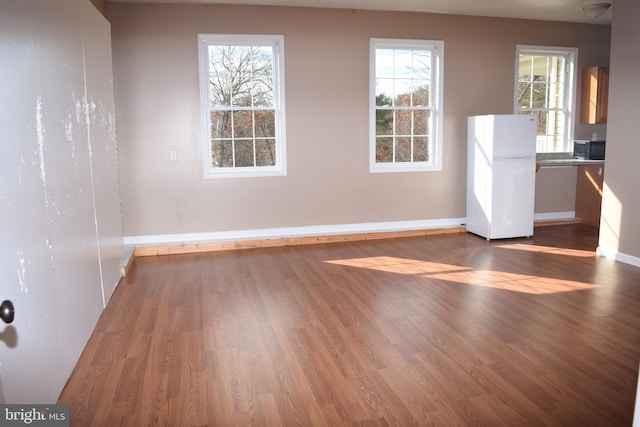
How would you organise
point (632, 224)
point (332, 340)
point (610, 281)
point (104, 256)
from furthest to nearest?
point (632, 224)
point (610, 281)
point (104, 256)
point (332, 340)

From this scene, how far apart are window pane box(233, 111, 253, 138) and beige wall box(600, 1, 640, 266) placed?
3958mm

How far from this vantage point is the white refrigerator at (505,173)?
6.14m

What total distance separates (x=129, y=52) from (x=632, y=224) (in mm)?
5630

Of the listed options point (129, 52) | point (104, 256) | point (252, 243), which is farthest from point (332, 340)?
point (129, 52)

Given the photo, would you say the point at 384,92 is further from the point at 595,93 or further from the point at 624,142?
the point at 595,93

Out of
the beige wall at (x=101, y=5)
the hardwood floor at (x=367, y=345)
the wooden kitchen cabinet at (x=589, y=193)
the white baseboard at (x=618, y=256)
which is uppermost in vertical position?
the beige wall at (x=101, y=5)

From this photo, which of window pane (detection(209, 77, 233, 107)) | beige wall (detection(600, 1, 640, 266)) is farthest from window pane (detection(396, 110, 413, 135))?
beige wall (detection(600, 1, 640, 266))

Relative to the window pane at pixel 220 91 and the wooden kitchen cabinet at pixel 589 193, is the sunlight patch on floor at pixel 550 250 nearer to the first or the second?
the wooden kitchen cabinet at pixel 589 193

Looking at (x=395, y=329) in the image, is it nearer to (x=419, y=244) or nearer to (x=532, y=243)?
(x=419, y=244)

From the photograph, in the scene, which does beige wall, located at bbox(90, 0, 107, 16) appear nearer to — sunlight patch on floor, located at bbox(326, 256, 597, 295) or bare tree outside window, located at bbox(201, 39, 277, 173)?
bare tree outside window, located at bbox(201, 39, 277, 173)

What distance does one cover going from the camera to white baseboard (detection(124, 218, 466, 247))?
5938mm

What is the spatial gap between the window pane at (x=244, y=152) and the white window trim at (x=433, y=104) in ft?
5.05

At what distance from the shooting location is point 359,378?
2795mm

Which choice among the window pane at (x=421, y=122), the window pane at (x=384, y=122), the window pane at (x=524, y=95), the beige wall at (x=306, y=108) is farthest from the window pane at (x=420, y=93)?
the window pane at (x=524, y=95)
